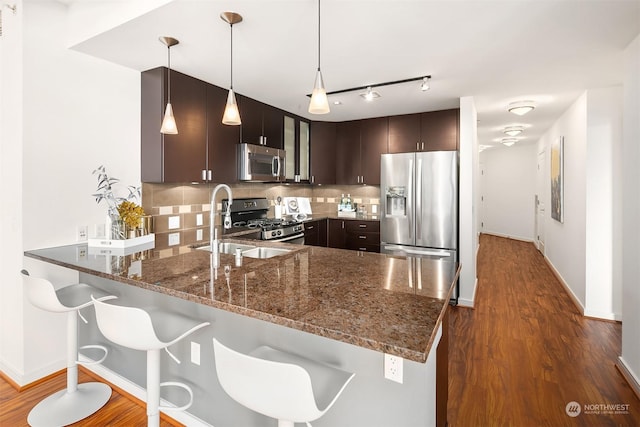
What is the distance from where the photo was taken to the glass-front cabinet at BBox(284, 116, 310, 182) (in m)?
4.48

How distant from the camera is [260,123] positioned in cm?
391

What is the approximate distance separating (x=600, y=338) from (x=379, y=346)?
10.7 feet

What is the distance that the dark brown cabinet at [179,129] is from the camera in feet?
9.30

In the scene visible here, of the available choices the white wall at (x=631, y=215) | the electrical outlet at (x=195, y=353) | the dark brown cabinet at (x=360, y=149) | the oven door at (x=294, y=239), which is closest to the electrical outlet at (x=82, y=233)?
the electrical outlet at (x=195, y=353)

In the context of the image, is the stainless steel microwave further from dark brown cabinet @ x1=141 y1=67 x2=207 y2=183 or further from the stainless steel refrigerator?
the stainless steel refrigerator

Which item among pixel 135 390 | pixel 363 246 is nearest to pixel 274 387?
pixel 135 390

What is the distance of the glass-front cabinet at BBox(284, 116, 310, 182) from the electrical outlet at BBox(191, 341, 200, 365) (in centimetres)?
291

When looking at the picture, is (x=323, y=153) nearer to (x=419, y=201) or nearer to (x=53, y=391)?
(x=419, y=201)

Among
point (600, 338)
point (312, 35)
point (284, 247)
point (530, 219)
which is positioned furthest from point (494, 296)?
point (530, 219)

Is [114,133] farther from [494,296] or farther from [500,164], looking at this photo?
[500,164]

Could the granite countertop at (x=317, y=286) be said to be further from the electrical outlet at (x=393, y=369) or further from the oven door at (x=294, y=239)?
the oven door at (x=294, y=239)

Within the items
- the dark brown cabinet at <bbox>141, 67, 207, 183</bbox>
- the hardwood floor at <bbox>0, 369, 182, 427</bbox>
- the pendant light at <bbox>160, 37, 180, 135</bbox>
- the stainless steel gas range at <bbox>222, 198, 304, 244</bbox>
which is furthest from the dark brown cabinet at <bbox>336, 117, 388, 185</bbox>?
the hardwood floor at <bbox>0, 369, 182, 427</bbox>

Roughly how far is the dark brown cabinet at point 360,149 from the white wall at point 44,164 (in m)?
3.13

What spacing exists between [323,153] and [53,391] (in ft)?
12.9
